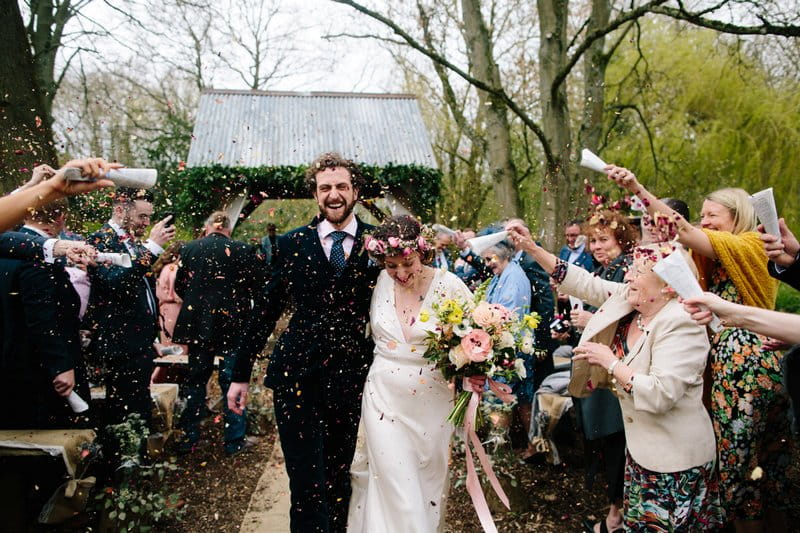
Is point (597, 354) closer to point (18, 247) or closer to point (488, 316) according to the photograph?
point (488, 316)

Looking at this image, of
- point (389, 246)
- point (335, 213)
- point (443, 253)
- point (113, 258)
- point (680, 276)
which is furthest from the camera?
point (443, 253)

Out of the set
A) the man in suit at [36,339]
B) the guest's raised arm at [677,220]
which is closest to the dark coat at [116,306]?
the man in suit at [36,339]

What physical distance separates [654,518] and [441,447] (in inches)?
50.5

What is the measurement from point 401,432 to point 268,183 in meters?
10.1

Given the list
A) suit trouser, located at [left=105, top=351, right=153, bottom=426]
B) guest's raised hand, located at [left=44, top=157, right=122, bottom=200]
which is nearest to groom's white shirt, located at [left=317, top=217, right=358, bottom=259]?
guest's raised hand, located at [left=44, top=157, right=122, bottom=200]

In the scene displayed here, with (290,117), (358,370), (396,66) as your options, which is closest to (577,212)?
(358,370)

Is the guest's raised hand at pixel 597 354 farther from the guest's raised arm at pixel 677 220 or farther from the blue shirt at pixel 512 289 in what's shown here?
the blue shirt at pixel 512 289

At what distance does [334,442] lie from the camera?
12.8ft

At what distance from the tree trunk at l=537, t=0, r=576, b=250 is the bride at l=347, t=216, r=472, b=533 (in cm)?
465

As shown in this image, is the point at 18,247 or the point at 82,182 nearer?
the point at 82,182

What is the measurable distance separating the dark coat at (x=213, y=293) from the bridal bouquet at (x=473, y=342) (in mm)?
3272

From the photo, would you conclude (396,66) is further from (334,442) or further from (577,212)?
(334,442)

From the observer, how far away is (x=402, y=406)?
3.60m

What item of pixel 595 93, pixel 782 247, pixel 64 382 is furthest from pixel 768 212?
pixel 595 93
